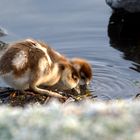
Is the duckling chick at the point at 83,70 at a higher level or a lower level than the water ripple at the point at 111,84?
higher

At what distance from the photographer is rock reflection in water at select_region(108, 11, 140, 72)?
328 inches

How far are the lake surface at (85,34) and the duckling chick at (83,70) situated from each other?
97 mm

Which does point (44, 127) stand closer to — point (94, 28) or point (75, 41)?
point (75, 41)

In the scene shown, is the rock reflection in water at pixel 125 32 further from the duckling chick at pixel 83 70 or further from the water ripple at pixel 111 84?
the duckling chick at pixel 83 70

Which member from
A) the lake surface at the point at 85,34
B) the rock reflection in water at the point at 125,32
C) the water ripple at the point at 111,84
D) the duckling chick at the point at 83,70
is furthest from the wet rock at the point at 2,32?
the duckling chick at the point at 83,70

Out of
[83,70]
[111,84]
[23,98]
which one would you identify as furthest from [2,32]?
[23,98]

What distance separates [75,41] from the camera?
27.3ft

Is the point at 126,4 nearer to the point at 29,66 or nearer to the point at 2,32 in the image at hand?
the point at 2,32

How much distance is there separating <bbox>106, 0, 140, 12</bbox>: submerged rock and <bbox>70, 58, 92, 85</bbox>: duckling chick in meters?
2.69

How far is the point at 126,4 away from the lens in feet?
30.5

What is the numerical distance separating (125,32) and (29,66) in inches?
135

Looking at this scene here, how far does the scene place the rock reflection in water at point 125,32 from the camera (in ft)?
27.3

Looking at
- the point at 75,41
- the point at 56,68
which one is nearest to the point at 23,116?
the point at 56,68

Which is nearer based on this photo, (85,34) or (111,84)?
(111,84)
